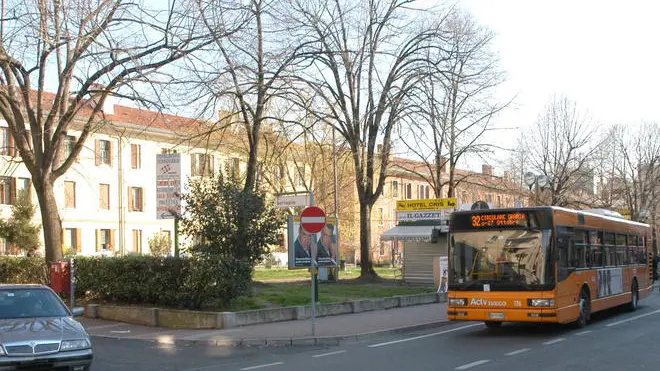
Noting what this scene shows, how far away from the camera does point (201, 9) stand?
18234mm

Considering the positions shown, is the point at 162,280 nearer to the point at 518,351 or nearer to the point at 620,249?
the point at 518,351

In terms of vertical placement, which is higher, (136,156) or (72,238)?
(136,156)

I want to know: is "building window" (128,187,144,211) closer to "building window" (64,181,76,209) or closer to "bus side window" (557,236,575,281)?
"building window" (64,181,76,209)

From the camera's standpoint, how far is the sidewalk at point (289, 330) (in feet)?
49.9

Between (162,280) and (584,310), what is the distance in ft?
34.0

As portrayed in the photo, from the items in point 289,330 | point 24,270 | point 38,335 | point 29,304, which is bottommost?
point 289,330

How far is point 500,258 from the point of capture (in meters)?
15.5

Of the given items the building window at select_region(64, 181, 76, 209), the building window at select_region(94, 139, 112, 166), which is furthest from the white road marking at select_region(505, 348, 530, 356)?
the building window at select_region(64, 181, 76, 209)

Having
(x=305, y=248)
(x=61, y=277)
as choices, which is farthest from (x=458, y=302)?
(x=61, y=277)

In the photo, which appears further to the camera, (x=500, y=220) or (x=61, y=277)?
(x=61, y=277)

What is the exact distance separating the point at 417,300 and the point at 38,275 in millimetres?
12139

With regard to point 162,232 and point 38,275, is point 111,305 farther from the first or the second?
point 162,232

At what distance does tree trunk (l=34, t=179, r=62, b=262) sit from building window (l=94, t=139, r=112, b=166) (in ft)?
110

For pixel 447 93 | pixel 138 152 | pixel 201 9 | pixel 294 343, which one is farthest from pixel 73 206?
pixel 294 343
